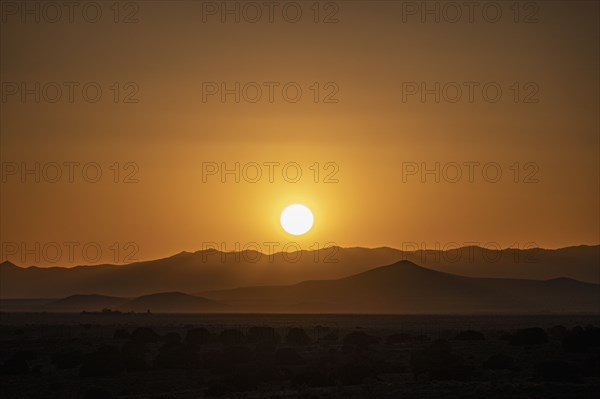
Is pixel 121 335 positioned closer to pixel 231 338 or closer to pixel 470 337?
pixel 231 338

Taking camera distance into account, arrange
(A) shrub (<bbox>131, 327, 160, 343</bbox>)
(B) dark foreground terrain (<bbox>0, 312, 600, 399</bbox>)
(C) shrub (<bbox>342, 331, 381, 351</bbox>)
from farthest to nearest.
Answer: (A) shrub (<bbox>131, 327, 160, 343</bbox>) → (C) shrub (<bbox>342, 331, 381, 351</bbox>) → (B) dark foreground terrain (<bbox>0, 312, 600, 399</bbox>)

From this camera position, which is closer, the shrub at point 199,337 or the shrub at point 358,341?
the shrub at point 358,341

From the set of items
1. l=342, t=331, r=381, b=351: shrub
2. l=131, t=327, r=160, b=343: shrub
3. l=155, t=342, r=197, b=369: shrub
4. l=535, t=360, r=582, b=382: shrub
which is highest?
l=535, t=360, r=582, b=382: shrub

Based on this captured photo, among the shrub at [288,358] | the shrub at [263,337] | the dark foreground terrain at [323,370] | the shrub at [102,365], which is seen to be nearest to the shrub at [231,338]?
the dark foreground terrain at [323,370]

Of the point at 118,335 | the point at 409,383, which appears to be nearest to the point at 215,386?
the point at 409,383

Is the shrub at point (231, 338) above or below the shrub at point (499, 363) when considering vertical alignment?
below

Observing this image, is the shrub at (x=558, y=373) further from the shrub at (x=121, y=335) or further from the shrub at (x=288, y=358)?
the shrub at (x=121, y=335)

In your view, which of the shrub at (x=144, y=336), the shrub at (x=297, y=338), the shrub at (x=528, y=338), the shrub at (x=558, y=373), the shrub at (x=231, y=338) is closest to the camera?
the shrub at (x=558, y=373)

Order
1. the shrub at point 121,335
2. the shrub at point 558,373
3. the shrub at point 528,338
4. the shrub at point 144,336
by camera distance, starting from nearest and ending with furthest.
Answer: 1. the shrub at point 558,373
2. the shrub at point 528,338
3. the shrub at point 144,336
4. the shrub at point 121,335

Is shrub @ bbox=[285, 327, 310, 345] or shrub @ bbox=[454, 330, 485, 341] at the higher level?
shrub @ bbox=[454, 330, 485, 341]

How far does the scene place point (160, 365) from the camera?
5188 centimetres

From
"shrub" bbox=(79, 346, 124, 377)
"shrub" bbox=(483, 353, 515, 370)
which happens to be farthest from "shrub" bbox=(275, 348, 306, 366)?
"shrub" bbox=(483, 353, 515, 370)

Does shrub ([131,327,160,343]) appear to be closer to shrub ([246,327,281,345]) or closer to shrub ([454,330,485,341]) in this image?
shrub ([246,327,281,345])

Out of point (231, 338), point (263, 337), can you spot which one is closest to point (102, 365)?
point (231, 338)
